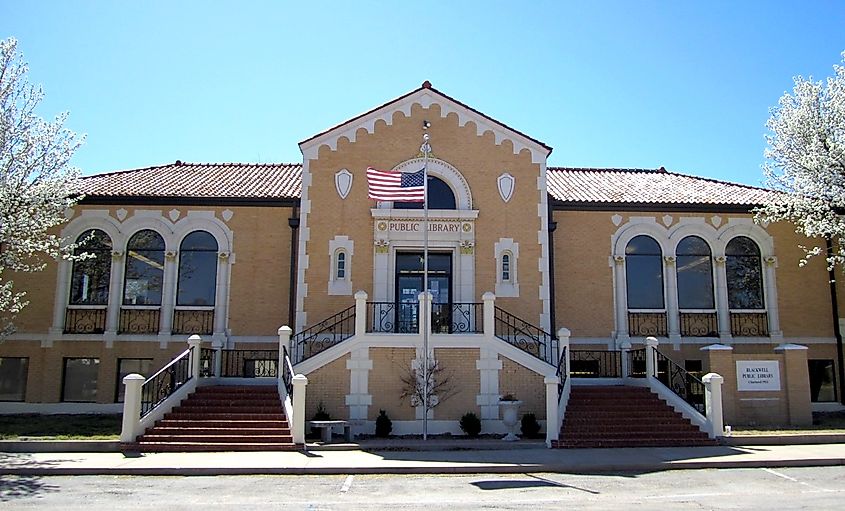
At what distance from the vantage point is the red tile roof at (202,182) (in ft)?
71.1

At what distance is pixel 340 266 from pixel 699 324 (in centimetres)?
1082

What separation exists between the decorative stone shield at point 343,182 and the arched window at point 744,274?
1172cm

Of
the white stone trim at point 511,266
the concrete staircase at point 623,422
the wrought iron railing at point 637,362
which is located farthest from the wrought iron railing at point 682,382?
the white stone trim at point 511,266

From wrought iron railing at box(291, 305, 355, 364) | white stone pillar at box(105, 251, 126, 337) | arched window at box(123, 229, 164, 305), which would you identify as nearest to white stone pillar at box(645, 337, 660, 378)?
wrought iron railing at box(291, 305, 355, 364)

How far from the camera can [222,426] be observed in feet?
52.5

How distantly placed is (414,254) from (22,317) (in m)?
11.5

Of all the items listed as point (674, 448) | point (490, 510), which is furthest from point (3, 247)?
point (674, 448)

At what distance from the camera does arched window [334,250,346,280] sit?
1986 cm

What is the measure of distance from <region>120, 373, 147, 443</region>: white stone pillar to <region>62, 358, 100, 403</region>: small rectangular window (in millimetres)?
6093

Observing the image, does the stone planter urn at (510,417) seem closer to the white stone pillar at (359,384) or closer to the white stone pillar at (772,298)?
the white stone pillar at (359,384)

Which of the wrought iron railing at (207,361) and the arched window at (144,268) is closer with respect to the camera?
the wrought iron railing at (207,361)

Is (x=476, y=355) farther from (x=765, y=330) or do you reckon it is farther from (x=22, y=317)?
(x=22, y=317)

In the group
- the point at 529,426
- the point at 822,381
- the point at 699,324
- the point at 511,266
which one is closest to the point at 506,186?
the point at 511,266

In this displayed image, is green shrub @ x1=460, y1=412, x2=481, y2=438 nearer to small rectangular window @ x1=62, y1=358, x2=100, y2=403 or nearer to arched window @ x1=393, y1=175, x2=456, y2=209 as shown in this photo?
arched window @ x1=393, y1=175, x2=456, y2=209
